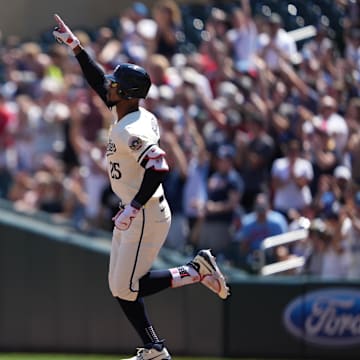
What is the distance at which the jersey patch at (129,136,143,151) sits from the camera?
7359mm

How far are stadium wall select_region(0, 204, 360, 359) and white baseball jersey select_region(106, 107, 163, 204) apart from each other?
3736 mm

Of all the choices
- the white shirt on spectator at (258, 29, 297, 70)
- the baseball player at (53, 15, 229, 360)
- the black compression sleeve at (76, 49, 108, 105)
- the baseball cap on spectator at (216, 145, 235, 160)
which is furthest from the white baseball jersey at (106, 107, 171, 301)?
the white shirt on spectator at (258, 29, 297, 70)

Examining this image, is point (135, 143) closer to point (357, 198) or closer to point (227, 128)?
point (357, 198)

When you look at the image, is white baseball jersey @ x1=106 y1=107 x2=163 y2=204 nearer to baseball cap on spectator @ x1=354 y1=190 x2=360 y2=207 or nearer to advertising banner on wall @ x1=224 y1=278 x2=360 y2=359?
baseball cap on spectator @ x1=354 y1=190 x2=360 y2=207

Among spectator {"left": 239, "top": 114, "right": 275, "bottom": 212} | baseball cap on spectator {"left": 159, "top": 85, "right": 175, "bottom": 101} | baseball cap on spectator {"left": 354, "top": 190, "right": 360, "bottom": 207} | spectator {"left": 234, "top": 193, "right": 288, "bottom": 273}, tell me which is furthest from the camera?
baseball cap on spectator {"left": 159, "top": 85, "right": 175, "bottom": 101}

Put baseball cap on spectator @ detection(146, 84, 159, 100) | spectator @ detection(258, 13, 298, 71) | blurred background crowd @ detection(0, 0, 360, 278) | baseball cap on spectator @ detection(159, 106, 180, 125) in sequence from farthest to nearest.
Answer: spectator @ detection(258, 13, 298, 71), baseball cap on spectator @ detection(146, 84, 159, 100), baseball cap on spectator @ detection(159, 106, 180, 125), blurred background crowd @ detection(0, 0, 360, 278)

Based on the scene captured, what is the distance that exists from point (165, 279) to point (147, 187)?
0.79m

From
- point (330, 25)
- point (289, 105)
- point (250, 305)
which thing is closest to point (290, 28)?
point (330, 25)

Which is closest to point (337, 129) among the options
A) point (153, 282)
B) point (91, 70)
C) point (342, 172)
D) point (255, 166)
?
point (342, 172)

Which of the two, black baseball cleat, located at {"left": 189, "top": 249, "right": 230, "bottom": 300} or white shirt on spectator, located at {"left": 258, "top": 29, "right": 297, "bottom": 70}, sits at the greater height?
white shirt on spectator, located at {"left": 258, "top": 29, "right": 297, "bottom": 70}

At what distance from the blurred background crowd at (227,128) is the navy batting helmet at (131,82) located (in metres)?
3.33

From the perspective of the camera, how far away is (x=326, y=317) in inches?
434

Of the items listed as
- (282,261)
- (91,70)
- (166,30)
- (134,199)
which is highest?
(166,30)

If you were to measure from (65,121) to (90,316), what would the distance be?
94.4 inches
